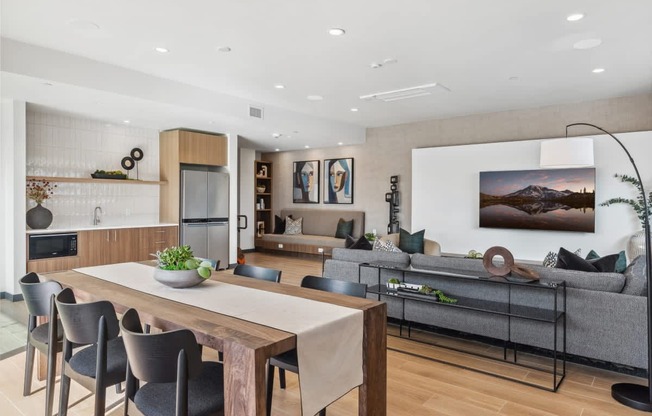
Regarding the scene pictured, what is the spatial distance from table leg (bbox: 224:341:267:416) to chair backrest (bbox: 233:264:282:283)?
1.24 metres

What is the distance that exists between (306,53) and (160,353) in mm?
3520

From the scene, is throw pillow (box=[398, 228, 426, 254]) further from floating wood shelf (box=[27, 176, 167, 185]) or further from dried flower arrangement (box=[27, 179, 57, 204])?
dried flower arrangement (box=[27, 179, 57, 204])

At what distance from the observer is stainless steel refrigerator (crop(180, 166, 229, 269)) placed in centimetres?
698

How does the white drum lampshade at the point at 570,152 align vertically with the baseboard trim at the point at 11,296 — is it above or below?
above

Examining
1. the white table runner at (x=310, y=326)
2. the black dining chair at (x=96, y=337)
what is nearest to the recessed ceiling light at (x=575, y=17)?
the white table runner at (x=310, y=326)

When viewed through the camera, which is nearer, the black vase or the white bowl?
the white bowl

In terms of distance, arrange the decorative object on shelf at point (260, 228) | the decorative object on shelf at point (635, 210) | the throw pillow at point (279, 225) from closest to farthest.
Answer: the decorative object on shelf at point (635, 210) < the throw pillow at point (279, 225) < the decorative object on shelf at point (260, 228)

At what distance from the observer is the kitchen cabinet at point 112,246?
5449 mm

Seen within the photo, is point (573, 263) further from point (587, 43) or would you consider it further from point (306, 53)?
point (306, 53)

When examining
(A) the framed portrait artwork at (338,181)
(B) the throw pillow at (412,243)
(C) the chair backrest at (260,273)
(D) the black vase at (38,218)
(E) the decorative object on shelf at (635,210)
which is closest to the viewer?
(C) the chair backrest at (260,273)

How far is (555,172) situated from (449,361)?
4.58m

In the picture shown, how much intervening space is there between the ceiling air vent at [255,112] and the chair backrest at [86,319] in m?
4.83

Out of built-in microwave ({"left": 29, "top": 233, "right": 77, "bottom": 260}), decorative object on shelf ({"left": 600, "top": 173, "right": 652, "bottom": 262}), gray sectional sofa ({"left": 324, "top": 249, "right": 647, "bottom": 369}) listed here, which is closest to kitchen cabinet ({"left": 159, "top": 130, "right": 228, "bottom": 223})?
built-in microwave ({"left": 29, "top": 233, "right": 77, "bottom": 260})

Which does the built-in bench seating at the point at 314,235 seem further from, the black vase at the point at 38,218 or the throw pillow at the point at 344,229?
the black vase at the point at 38,218
